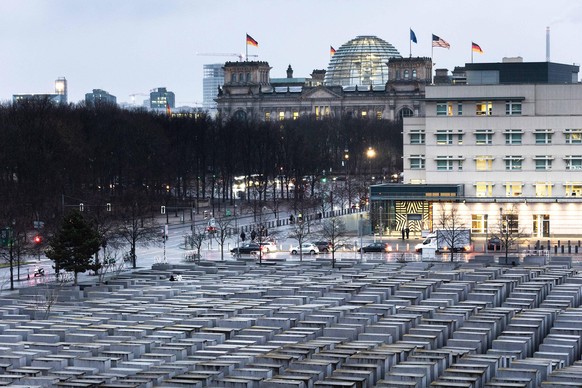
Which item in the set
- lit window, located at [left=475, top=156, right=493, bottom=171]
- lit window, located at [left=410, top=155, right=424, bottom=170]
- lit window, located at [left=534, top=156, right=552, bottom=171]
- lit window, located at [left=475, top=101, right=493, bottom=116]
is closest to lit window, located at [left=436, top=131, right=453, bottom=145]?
lit window, located at [left=475, top=156, right=493, bottom=171]

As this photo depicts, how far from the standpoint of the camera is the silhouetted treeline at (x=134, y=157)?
370 ft

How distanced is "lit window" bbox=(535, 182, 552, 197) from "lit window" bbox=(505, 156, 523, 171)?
190 centimetres

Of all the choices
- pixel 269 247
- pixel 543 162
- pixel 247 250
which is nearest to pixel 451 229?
pixel 269 247

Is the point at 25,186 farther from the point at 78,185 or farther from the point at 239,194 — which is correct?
the point at 239,194

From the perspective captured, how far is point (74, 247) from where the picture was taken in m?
69.6

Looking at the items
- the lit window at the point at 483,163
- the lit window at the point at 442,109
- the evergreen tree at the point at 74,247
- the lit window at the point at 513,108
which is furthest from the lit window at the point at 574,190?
the evergreen tree at the point at 74,247

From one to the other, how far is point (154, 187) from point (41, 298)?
68.6 m

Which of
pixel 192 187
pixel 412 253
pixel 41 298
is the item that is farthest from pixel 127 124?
pixel 41 298

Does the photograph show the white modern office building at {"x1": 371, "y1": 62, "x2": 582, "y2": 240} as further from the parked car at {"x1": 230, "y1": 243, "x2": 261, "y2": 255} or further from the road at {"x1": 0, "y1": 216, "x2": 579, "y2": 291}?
the parked car at {"x1": 230, "y1": 243, "x2": 261, "y2": 255}

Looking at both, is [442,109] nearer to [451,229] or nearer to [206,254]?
[451,229]

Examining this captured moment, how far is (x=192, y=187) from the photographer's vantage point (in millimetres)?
151500

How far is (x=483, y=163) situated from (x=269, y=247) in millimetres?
18808

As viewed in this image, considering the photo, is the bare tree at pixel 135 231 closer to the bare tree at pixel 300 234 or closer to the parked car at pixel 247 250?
the parked car at pixel 247 250

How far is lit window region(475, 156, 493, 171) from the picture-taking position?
10031 centimetres
